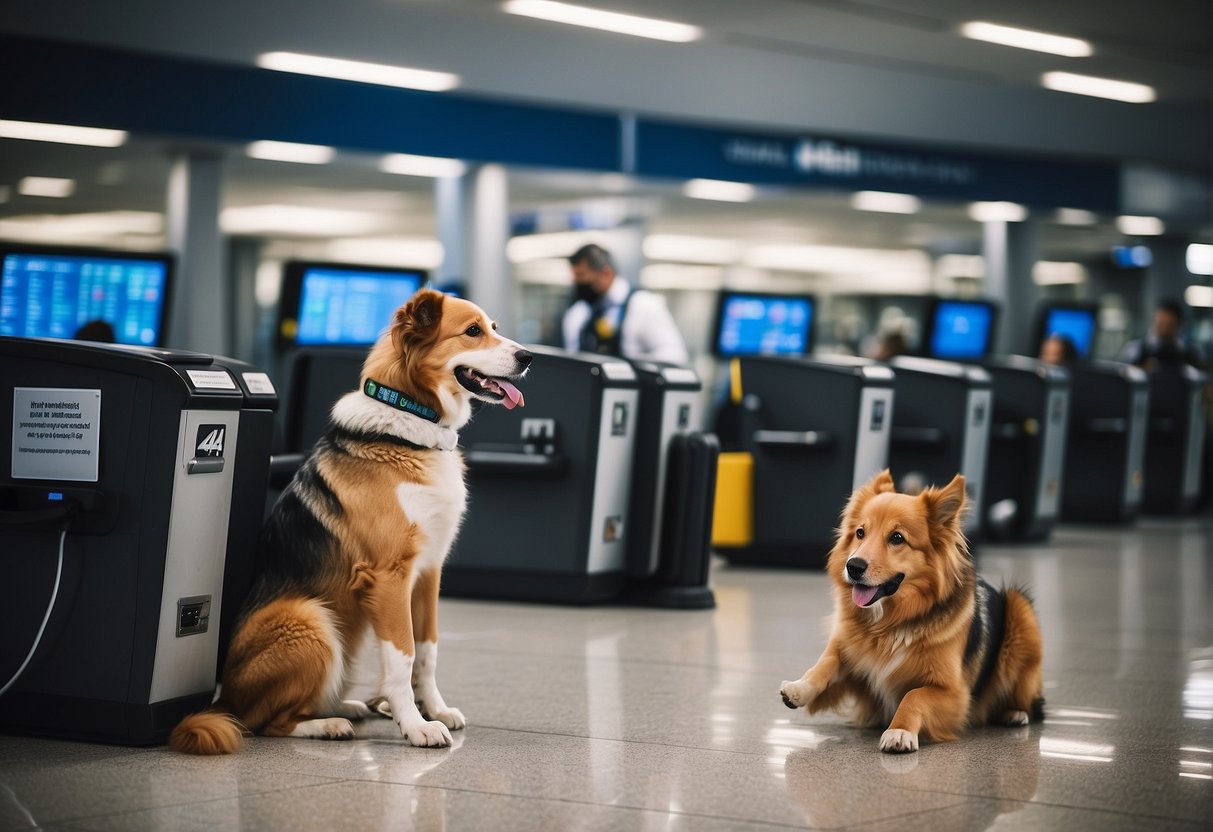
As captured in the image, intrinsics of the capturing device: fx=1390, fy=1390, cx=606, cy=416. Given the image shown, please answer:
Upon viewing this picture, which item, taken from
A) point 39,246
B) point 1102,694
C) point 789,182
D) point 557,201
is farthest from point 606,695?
point 557,201

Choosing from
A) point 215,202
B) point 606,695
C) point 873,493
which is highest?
point 215,202

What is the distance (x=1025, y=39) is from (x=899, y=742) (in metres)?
9.24

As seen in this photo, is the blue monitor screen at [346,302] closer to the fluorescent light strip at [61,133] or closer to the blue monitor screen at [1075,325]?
the fluorescent light strip at [61,133]

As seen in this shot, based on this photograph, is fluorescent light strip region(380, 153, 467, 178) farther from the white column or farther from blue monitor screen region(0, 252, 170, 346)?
blue monitor screen region(0, 252, 170, 346)

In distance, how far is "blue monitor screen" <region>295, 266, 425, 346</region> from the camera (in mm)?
7707

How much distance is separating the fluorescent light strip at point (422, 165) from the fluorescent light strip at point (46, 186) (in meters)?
3.87

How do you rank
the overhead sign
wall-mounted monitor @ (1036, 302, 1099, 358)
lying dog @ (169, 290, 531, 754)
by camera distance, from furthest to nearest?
wall-mounted monitor @ (1036, 302, 1099, 358), the overhead sign, lying dog @ (169, 290, 531, 754)

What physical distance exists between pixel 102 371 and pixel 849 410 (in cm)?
522

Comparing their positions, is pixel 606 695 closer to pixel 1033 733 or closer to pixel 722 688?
pixel 722 688

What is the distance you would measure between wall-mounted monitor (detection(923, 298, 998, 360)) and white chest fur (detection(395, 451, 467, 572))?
8.74 m

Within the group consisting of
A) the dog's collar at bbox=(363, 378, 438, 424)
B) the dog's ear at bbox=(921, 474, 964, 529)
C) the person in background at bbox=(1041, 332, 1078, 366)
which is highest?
the person in background at bbox=(1041, 332, 1078, 366)

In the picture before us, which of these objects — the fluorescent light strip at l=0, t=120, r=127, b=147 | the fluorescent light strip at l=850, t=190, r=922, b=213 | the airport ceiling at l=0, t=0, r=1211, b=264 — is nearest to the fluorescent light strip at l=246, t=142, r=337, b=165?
the airport ceiling at l=0, t=0, r=1211, b=264

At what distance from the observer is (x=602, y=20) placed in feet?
35.3

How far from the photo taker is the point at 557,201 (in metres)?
14.3
